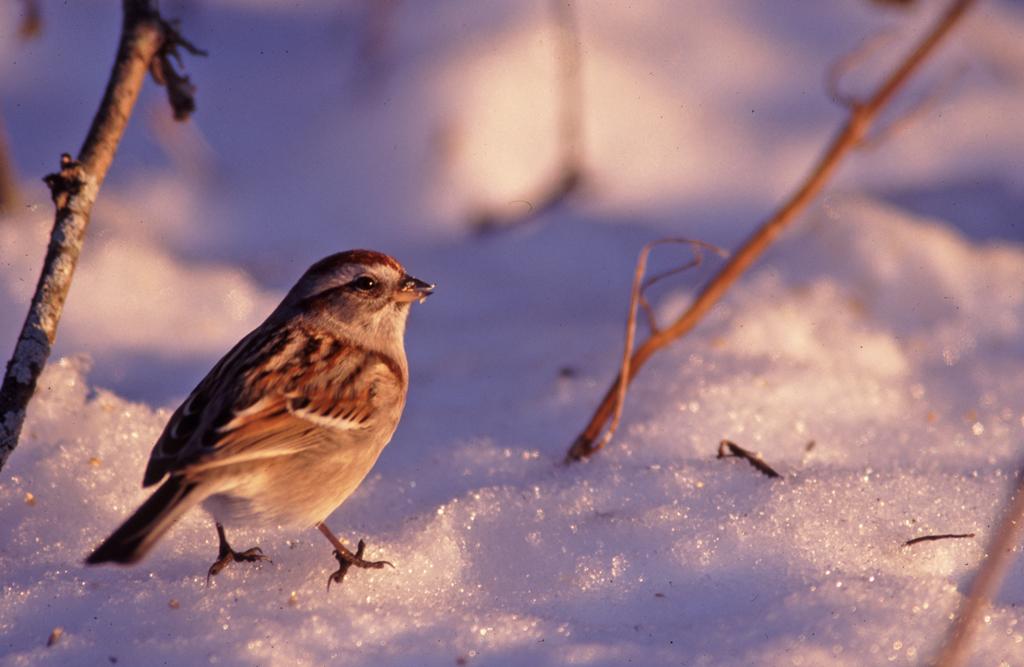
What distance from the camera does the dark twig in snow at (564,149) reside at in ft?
18.5

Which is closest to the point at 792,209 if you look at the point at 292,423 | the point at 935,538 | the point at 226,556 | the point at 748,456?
the point at 748,456

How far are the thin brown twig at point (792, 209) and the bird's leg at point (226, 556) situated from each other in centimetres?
109

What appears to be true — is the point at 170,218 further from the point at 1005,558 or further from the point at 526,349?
the point at 1005,558

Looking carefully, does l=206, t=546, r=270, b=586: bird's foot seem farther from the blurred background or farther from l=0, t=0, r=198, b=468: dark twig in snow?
the blurred background

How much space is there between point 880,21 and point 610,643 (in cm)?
463

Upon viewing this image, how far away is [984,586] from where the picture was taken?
2.15 metres

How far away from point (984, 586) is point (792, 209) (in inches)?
64.6

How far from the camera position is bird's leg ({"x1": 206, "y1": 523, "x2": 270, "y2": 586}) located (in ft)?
10.0

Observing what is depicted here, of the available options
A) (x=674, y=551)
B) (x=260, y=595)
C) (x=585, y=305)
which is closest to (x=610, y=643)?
(x=674, y=551)

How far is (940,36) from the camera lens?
131 inches

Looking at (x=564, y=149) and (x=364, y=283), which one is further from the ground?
(x=364, y=283)

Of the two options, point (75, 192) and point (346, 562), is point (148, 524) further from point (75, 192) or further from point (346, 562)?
point (75, 192)

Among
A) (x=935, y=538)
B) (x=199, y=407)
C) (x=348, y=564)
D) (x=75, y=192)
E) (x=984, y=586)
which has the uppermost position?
(x=75, y=192)

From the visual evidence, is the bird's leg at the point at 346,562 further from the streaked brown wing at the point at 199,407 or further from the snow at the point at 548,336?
the streaked brown wing at the point at 199,407
